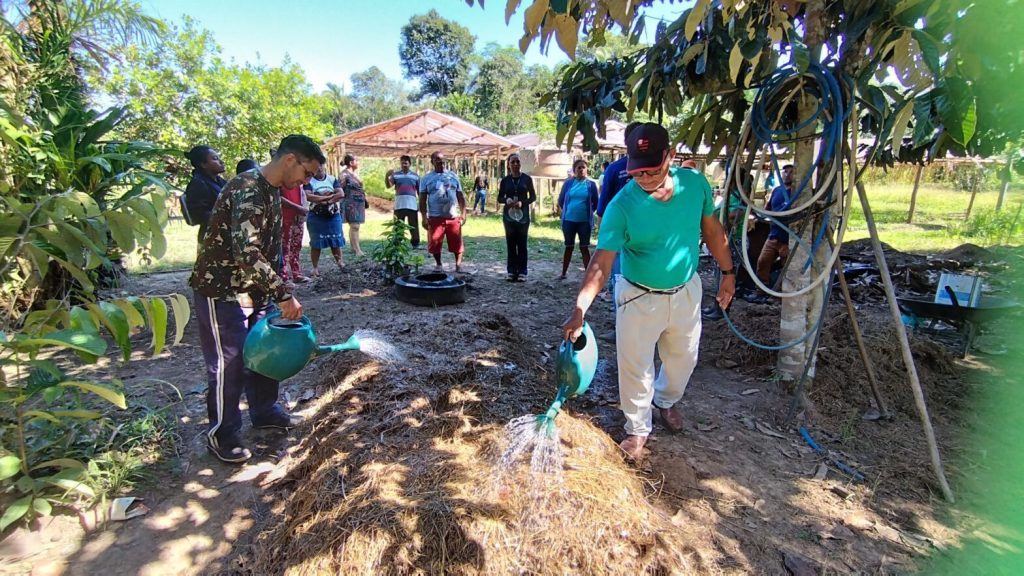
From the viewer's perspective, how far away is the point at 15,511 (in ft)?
7.02

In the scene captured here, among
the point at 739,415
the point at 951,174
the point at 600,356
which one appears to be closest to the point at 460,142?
the point at 600,356

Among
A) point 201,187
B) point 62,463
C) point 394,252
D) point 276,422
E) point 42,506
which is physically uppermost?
point 201,187

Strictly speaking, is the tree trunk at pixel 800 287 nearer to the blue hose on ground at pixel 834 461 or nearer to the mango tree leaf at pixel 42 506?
the blue hose on ground at pixel 834 461

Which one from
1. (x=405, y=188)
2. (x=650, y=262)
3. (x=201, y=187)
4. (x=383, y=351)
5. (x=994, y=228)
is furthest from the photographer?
(x=994, y=228)

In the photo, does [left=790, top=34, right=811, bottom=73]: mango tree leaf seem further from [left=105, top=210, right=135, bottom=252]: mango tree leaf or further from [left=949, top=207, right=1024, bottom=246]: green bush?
[left=949, top=207, right=1024, bottom=246]: green bush

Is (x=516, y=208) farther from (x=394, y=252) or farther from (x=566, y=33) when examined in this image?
(x=566, y=33)

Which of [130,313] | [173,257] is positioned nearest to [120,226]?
[130,313]

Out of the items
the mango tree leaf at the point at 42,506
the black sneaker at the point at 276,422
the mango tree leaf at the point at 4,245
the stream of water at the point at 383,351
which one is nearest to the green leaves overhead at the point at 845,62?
the stream of water at the point at 383,351

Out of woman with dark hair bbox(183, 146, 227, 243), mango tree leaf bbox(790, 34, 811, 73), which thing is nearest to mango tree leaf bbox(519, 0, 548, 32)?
mango tree leaf bbox(790, 34, 811, 73)

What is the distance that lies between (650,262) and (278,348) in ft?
6.37

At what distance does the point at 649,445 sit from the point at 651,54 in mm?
2424

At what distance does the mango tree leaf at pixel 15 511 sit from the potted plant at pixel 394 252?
450 centimetres

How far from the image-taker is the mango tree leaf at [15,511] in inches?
82.8

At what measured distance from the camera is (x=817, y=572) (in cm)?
208
